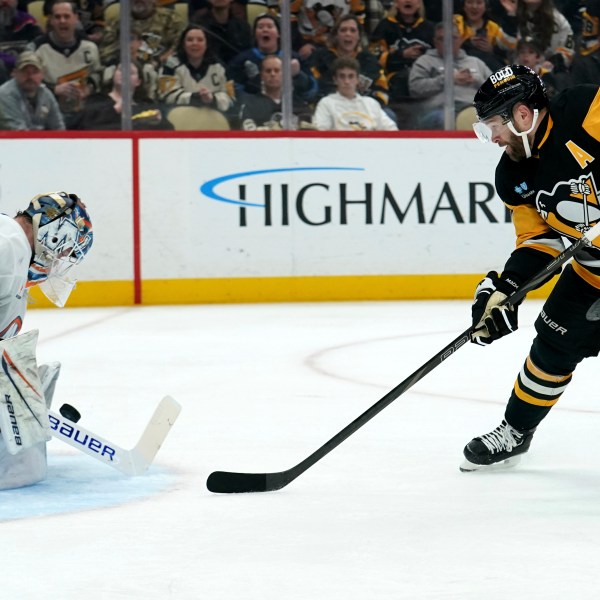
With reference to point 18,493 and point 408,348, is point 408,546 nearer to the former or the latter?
point 18,493

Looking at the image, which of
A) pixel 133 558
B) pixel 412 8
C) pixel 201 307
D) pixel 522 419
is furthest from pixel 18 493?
pixel 412 8

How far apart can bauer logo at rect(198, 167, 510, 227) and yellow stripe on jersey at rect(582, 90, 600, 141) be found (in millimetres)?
4253

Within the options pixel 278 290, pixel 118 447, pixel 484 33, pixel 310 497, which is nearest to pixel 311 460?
pixel 310 497

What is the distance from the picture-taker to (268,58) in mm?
Result: 6680

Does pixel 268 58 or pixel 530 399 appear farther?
pixel 268 58

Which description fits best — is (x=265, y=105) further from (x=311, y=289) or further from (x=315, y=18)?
(x=311, y=289)

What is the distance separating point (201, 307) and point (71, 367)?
216cm

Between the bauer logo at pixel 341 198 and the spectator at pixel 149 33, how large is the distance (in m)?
0.78

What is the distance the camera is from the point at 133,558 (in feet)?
6.24

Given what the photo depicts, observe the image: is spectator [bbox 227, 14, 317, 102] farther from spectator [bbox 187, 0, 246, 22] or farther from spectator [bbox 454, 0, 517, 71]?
spectator [bbox 454, 0, 517, 71]

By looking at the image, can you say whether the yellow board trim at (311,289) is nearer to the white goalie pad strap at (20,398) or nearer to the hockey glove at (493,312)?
the hockey glove at (493,312)

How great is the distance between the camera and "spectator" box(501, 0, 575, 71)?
23.1 feet

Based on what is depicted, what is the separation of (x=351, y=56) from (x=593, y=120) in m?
4.57

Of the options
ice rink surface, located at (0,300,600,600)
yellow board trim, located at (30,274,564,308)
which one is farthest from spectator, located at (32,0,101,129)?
ice rink surface, located at (0,300,600,600)
